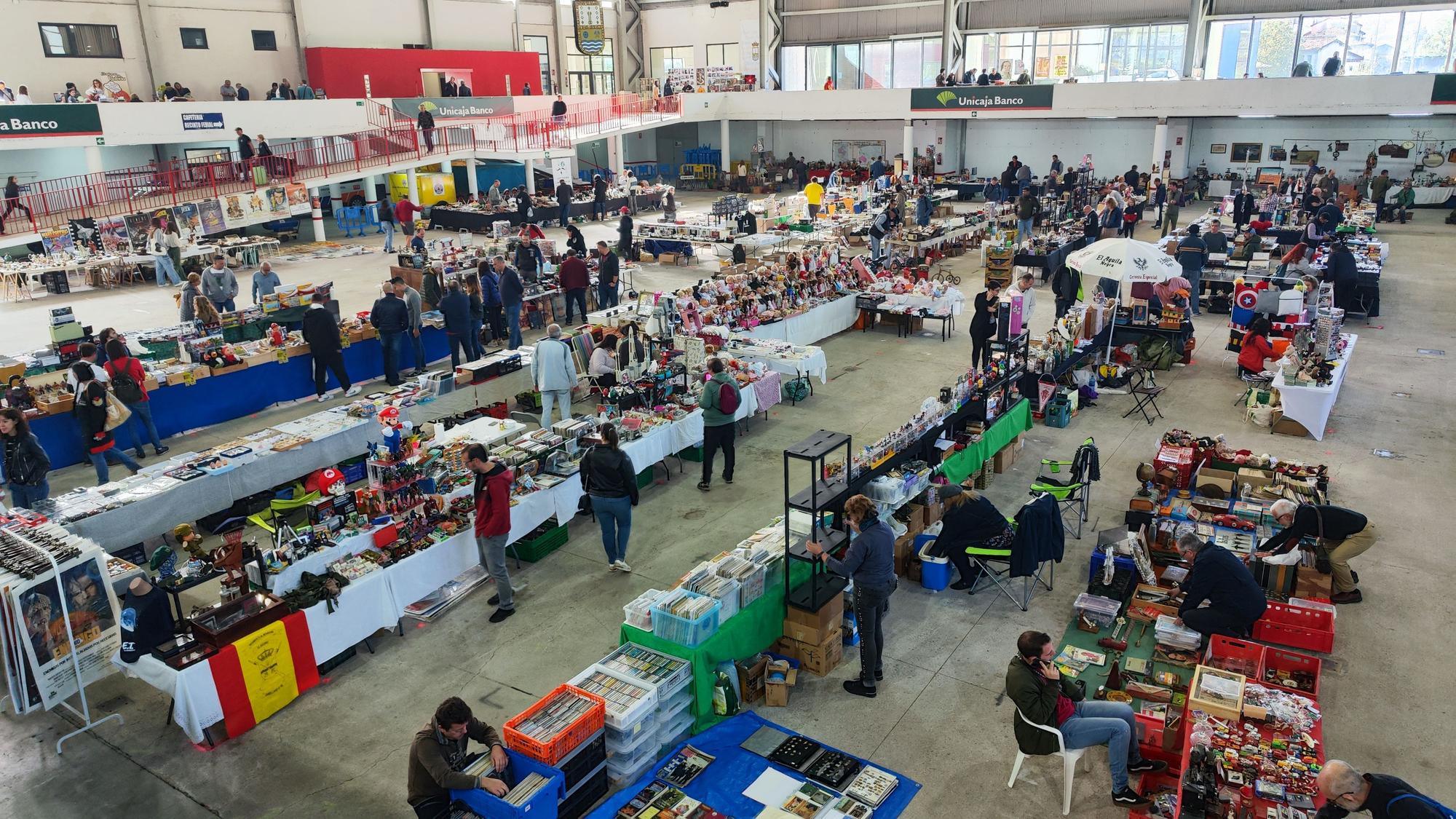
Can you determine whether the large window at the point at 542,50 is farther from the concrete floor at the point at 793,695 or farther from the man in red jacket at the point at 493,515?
the man in red jacket at the point at 493,515

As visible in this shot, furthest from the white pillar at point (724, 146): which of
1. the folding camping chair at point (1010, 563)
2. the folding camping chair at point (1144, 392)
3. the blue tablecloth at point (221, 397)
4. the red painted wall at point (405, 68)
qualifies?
the folding camping chair at point (1010, 563)

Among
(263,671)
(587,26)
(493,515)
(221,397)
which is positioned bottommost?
(263,671)

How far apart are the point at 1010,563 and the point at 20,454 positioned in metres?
8.87

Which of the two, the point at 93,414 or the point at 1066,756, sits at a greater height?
the point at 93,414

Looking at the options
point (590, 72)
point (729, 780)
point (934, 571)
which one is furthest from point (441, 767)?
point (590, 72)

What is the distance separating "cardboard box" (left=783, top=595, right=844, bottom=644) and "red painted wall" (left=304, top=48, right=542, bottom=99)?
94.0ft

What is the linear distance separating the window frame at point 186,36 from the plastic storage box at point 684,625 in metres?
28.3

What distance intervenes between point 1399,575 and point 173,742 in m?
9.85

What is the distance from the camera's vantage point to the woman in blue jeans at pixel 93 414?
10.1 metres

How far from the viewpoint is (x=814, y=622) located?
7.20m

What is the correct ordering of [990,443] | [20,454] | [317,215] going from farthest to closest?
1. [317,215]
2. [990,443]
3. [20,454]

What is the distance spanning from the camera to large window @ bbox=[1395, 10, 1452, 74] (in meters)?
28.6

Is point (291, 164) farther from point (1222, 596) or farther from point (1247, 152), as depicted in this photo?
point (1247, 152)

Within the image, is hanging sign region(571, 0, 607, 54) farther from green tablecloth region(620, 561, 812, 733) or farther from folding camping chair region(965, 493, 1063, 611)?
green tablecloth region(620, 561, 812, 733)
